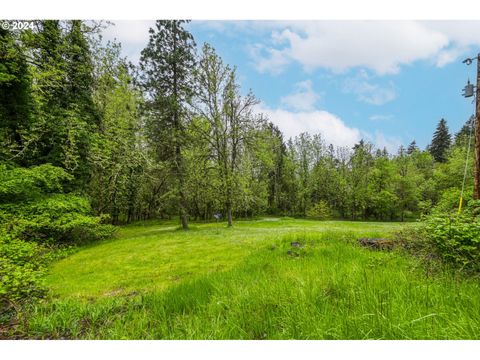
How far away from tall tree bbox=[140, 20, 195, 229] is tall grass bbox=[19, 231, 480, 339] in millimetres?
14096

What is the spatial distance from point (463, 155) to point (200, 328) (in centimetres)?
4195

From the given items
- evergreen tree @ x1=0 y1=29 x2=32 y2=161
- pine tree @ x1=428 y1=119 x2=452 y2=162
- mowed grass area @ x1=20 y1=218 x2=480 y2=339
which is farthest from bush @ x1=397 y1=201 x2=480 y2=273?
pine tree @ x1=428 y1=119 x2=452 y2=162

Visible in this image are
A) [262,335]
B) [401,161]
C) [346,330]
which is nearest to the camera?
[346,330]

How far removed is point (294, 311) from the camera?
112 inches

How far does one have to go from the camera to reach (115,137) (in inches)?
572

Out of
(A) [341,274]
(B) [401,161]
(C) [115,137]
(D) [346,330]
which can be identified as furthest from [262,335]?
(B) [401,161]

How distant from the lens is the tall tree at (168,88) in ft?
55.4

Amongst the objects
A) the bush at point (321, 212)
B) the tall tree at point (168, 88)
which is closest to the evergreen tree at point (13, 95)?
the tall tree at point (168, 88)

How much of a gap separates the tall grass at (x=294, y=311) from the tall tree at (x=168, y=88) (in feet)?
46.2

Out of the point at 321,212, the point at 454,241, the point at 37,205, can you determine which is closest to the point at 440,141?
the point at 321,212

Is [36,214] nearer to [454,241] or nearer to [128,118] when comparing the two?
[128,118]

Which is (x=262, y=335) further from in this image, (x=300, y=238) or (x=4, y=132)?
(x=4, y=132)
